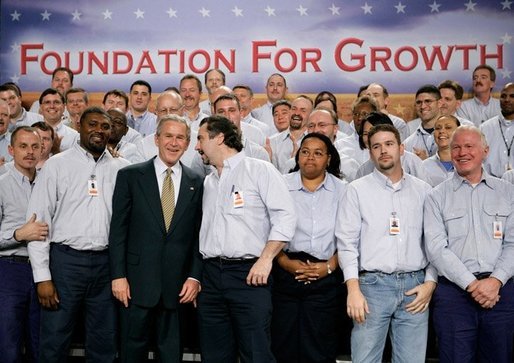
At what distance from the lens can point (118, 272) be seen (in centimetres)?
428

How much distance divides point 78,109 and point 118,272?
3099 mm

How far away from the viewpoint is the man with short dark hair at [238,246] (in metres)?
4.15

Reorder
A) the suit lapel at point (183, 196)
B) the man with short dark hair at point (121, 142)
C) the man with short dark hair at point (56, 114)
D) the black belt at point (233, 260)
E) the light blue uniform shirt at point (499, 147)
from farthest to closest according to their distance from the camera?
the man with short dark hair at point (56, 114)
the light blue uniform shirt at point (499, 147)
the man with short dark hair at point (121, 142)
the suit lapel at point (183, 196)
the black belt at point (233, 260)

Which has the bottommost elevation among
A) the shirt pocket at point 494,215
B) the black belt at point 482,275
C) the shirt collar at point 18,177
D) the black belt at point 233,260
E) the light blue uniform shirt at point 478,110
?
the black belt at point 482,275

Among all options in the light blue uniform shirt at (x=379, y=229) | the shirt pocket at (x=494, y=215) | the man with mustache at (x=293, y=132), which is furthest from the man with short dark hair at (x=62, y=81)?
the shirt pocket at (x=494, y=215)

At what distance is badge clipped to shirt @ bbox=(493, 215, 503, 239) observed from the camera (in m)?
4.07

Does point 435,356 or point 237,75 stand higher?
point 237,75

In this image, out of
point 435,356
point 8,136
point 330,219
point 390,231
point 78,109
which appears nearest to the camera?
point 390,231

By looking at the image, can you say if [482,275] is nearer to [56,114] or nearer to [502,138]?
[502,138]

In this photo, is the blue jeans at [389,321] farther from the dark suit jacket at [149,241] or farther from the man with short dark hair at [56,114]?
the man with short dark hair at [56,114]

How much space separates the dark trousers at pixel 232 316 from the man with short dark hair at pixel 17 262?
125 cm

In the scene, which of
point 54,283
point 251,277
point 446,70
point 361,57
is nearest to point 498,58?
point 446,70

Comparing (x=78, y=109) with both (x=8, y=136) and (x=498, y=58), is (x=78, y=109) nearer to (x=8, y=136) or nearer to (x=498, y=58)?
(x=8, y=136)

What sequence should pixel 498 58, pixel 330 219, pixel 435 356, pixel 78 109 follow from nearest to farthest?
pixel 330 219, pixel 435 356, pixel 78 109, pixel 498 58
